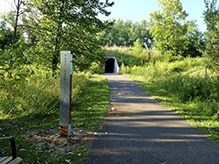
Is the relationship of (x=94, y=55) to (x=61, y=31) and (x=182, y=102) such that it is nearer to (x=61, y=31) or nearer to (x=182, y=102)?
(x=61, y=31)

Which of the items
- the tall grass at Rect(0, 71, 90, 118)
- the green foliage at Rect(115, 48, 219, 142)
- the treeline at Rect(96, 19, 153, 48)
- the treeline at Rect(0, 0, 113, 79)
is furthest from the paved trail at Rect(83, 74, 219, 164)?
the treeline at Rect(96, 19, 153, 48)

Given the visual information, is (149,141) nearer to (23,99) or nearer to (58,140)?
(58,140)

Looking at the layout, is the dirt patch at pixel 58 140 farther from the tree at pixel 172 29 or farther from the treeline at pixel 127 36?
the treeline at pixel 127 36

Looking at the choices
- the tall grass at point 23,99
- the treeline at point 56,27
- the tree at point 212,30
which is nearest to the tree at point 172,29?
the tree at point 212,30

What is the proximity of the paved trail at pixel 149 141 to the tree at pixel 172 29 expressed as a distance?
24.5m

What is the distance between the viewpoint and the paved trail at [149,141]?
362cm

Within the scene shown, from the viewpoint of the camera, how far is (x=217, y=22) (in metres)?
9.52

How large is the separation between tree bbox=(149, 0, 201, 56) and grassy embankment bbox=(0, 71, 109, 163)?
974 inches

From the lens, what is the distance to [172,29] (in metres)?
29.6

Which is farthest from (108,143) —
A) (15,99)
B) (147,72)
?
(147,72)

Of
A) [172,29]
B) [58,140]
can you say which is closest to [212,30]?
[58,140]

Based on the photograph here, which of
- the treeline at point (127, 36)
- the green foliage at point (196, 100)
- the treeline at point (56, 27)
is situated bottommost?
the green foliage at point (196, 100)

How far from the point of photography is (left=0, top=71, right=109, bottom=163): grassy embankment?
372cm

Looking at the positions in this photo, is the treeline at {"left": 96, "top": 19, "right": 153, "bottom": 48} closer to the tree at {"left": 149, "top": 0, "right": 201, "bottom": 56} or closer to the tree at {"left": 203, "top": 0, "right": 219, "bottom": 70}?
the tree at {"left": 149, "top": 0, "right": 201, "bottom": 56}
